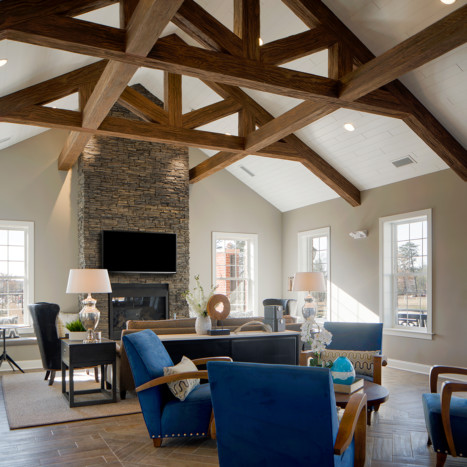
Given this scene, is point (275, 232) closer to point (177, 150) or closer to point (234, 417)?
point (177, 150)

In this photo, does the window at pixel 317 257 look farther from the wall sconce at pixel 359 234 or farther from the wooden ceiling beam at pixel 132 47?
the wooden ceiling beam at pixel 132 47

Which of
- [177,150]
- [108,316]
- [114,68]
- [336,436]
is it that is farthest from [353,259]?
[336,436]

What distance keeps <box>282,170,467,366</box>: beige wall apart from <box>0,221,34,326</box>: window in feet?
17.1

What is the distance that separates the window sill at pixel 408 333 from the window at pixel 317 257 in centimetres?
166

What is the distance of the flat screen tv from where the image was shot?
8.37 meters

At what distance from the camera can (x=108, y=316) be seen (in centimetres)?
830

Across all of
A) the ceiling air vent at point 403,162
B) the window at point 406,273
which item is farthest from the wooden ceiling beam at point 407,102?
the window at point 406,273

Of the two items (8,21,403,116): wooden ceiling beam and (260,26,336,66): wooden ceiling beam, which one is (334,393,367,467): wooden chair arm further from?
(260,26,336,66): wooden ceiling beam

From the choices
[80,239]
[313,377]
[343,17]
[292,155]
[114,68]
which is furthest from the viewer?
[80,239]

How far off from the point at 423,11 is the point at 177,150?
519 cm

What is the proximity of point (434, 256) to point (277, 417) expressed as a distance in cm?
551

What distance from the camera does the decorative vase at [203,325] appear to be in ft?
16.4

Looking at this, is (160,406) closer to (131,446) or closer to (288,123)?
(131,446)

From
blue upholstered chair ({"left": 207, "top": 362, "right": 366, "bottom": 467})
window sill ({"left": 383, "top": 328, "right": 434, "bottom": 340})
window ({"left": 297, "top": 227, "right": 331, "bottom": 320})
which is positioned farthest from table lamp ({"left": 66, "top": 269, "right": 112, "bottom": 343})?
window ({"left": 297, "top": 227, "right": 331, "bottom": 320})
